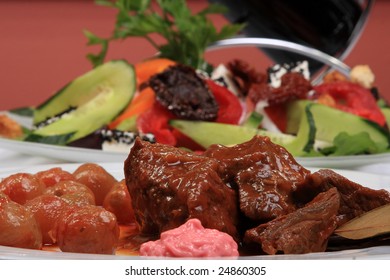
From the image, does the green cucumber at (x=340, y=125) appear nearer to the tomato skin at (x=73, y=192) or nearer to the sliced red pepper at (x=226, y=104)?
the sliced red pepper at (x=226, y=104)

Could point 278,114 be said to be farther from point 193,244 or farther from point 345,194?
point 193,244

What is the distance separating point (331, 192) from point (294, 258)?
207 mm

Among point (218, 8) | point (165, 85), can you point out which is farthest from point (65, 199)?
point (218, 8)

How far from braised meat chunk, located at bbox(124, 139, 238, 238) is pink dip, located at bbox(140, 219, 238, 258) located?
35 mm

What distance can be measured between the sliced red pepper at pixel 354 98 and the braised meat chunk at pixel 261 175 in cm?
115

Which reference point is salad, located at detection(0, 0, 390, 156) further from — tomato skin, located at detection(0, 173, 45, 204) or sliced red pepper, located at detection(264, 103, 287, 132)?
tomato skin, located at detection(0, 173, 45, 204)

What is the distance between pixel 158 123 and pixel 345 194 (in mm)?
997

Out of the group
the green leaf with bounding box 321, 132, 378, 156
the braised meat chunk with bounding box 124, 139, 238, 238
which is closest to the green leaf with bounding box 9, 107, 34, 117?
the green leaf with bounding box 321, 132, 378, 156

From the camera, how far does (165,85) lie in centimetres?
201

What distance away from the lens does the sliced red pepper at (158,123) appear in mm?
1903

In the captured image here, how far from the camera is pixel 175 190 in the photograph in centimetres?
93

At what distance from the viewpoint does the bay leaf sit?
88 cm
